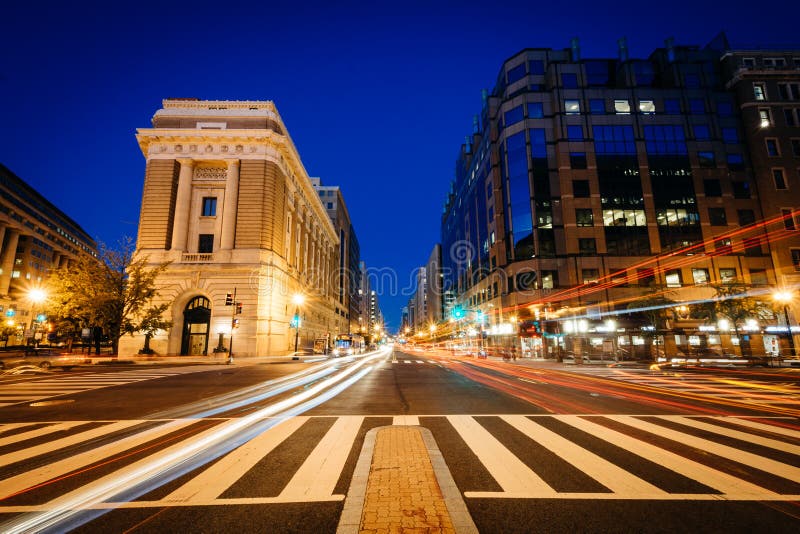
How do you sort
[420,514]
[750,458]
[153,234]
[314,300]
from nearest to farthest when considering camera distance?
1. [420,514]
2. [750,458]
3. [153,234]
4. [314,300]

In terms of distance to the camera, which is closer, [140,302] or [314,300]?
[140,302]

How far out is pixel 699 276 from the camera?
154ft

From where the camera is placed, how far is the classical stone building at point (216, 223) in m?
36.4

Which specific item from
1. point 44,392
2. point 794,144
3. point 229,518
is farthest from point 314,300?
point 794,144

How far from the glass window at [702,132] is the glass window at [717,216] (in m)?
10.9

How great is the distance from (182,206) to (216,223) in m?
3.89

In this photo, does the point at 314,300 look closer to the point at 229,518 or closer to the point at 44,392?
the point at 44,392

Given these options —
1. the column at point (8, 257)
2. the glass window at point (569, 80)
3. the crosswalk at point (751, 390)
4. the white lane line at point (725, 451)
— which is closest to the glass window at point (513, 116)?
the glass window at point (569, 80)

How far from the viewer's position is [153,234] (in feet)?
122

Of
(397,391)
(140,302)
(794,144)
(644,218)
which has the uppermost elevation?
(794,144)

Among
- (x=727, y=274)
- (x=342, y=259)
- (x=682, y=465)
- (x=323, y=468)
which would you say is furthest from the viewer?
(x=342, y=259)

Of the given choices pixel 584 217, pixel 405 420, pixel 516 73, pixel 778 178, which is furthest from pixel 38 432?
pixel 778 178

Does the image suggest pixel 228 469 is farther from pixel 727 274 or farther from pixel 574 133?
pixel 727 274

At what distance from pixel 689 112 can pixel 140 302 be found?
74862 millimetres
